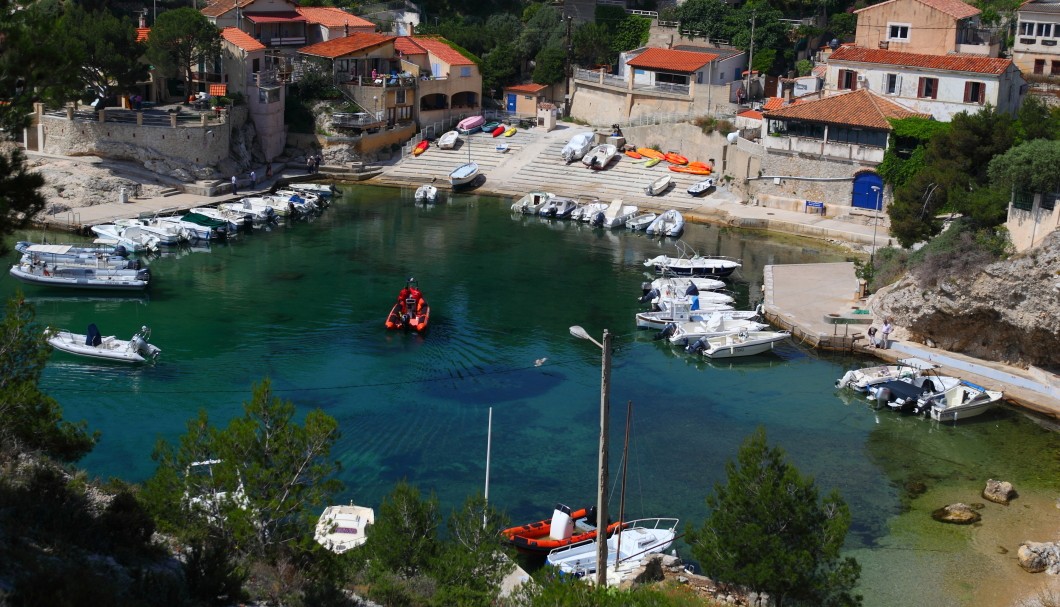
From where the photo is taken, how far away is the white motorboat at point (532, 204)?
5731cm

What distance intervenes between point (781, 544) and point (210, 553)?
9.16 meters

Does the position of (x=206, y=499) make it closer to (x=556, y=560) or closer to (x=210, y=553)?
(x=210, y=553)

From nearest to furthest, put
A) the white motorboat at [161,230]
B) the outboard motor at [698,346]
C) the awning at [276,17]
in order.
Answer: the outboard motor at [698,346] → the white motorboat at [161,230] → the awning at [276,17]

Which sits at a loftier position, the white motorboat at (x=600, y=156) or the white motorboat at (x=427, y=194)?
the white motorboat at (x=600, y=156)

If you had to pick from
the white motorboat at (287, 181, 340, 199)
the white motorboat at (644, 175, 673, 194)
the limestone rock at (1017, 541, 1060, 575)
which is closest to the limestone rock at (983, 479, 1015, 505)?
the limestone rock at (1017, 541, 1060, 575)

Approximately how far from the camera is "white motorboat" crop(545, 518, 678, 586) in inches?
943

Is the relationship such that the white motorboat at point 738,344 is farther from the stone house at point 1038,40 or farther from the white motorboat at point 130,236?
the stone house at point 1038,40

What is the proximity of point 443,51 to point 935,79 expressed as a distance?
29.6 meters

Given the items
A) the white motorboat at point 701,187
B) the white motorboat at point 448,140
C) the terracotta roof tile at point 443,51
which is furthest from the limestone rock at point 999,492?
the terracotta roof tile at point 443,51

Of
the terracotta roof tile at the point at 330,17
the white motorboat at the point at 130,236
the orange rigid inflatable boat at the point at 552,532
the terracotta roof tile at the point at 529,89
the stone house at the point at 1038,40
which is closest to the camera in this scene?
the orange rigid inflatable boat at the point at 552,532

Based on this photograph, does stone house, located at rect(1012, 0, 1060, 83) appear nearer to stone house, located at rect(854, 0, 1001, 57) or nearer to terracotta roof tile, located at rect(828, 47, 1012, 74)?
stone house, located at rect(854, 0, 1001, 57)

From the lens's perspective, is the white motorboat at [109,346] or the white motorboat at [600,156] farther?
the white motorboat at [600,156]

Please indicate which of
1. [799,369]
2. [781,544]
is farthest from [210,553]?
[799,369]

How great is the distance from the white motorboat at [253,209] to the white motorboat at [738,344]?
946 inches
